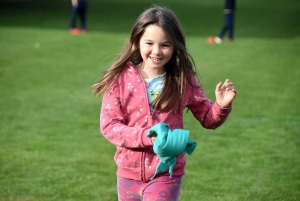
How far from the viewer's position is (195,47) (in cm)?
1841

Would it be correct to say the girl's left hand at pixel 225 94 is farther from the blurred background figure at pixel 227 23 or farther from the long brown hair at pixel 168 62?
the blurred background figure at pixel 227 23

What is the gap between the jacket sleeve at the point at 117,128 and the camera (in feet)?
11.8

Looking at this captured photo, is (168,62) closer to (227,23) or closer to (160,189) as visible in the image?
(160,189)

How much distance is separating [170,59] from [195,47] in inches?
571

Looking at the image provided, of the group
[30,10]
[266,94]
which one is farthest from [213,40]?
[30,10]

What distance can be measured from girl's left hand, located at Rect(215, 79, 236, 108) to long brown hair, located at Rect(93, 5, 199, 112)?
19 centimetres

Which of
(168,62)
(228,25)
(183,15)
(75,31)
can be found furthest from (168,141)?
(183,15)

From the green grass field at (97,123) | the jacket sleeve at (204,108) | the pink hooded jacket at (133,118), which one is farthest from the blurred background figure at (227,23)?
the pink hooded jacket at (133,118)

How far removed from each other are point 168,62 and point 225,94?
16.4 inches

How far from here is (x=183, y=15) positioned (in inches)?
1153

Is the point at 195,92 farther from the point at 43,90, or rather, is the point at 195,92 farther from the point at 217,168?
the point at 43,90

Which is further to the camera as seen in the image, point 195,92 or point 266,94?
point 266,94

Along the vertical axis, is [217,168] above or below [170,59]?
below

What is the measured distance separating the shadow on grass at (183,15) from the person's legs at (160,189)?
1831cm
